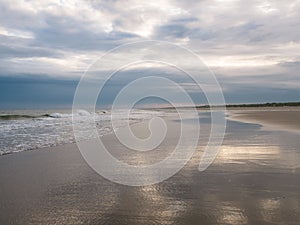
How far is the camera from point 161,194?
5.41 m

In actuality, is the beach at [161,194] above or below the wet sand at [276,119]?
below

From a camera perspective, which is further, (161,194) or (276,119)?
(276,119)

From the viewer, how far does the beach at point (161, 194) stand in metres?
4.34

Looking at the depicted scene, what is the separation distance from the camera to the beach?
171 inches

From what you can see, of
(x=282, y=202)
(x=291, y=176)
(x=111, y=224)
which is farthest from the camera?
(x=291, y=176)

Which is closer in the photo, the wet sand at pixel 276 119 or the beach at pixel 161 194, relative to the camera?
the beach at pixel 161 194

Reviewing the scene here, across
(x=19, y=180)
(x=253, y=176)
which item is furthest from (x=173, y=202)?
(x=19, y=180)

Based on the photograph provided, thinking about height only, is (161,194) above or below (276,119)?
below

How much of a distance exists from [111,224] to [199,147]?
6808 mm

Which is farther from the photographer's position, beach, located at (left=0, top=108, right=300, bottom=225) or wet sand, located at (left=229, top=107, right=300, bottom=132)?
wet sand, located at (left=229, top=107, right=300, bottom=132)

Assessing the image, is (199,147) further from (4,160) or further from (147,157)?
(4,160)

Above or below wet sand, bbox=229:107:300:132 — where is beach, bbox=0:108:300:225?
below

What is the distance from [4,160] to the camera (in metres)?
8.77

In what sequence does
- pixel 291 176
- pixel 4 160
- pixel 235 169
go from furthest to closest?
pixel 4 160 → pixel 235 169 → pixel 291 176
